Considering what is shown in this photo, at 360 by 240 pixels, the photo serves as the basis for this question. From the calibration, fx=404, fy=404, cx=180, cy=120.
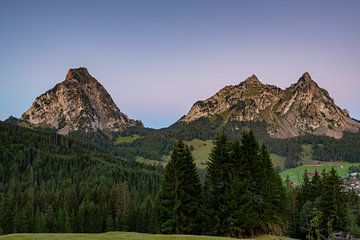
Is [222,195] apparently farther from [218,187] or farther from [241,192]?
[241,192]

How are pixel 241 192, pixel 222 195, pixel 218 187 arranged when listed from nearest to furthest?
pixel 222 195
pixel 241 192
pixel 218 187

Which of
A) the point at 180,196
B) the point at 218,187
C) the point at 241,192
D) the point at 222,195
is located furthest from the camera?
the point at 218,187

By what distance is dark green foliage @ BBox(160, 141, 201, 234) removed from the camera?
207 feet

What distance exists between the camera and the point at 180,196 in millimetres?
63781

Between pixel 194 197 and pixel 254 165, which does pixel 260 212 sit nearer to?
pixel 254 165

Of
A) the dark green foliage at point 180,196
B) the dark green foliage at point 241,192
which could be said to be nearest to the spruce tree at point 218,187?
the dark green foliage at point 241,192

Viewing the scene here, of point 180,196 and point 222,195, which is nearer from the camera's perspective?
point 222,195

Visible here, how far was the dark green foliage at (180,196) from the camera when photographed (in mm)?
63156

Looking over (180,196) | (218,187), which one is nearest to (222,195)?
(218,187)

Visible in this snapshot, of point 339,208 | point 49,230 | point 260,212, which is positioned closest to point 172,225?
point 260,212

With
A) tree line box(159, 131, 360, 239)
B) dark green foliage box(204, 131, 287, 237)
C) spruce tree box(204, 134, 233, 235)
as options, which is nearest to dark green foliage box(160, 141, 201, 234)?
tree line box(159, 131, 360, 239)

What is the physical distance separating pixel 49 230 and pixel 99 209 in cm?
1547

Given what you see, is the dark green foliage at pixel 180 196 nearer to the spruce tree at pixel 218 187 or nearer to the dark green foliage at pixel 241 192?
the spruce tree at pixel 218 187

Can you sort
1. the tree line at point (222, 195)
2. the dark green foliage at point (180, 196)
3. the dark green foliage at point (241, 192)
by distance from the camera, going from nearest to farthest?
the dark green foliage at point (241, 192) → the tree line at point (222, 195) → the dark green foliage at point (180, 196)
